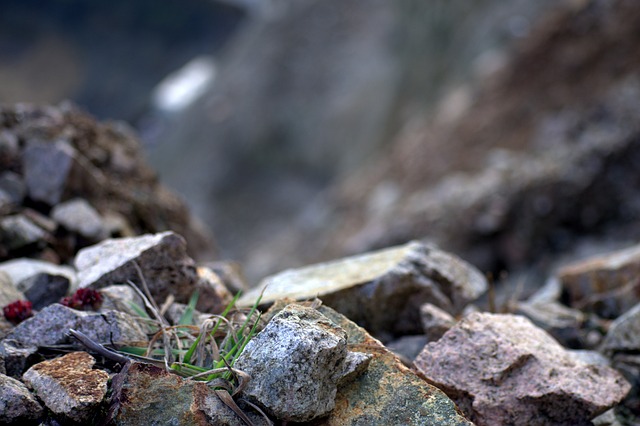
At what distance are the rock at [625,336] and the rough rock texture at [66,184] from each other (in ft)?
9.31

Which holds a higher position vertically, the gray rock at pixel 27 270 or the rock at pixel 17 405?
the gray rock at pixel 27 270

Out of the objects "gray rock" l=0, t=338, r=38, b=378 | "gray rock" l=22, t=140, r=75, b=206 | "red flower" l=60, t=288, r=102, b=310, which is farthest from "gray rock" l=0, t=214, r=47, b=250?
"gray rock" l=0, t=338, r=38, b=378

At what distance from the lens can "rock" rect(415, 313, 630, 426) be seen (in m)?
2.39

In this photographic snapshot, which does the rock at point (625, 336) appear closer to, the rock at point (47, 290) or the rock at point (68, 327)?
the rock at point (68, 327)

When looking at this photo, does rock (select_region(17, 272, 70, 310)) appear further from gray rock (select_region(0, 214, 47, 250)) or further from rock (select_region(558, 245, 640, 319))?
rock (select_region(558, 245, 640, 319))

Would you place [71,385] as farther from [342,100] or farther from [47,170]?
[342,100]

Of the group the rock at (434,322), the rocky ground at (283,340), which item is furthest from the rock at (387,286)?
the rock at (434,322)

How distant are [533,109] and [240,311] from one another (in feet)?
34.0

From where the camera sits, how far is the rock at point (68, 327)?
232 cm

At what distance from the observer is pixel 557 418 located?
2.42 m

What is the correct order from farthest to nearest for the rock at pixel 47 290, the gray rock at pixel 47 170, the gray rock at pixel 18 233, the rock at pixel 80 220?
the gray rock at pixel 47 170
the rock at pixel 80 220
the gray rock at pixel 18 233
the rock at pixel 47 290

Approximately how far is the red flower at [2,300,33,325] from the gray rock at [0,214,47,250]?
1158 millimetres

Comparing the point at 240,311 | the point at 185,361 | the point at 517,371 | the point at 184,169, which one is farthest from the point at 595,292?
the point at 184,169

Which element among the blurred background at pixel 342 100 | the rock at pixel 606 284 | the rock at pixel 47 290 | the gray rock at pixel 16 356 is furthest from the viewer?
the blurred background at pixel 342 100
